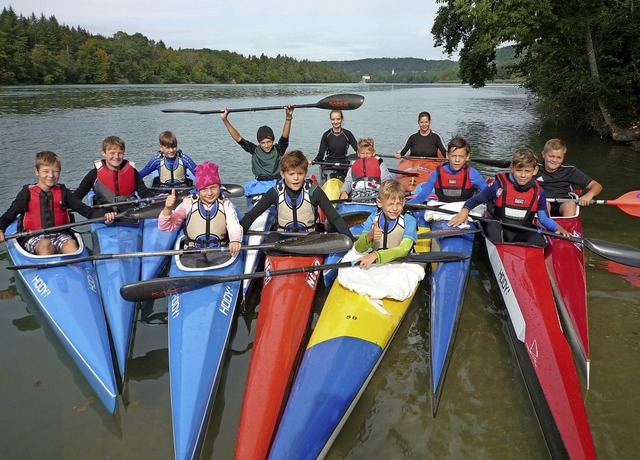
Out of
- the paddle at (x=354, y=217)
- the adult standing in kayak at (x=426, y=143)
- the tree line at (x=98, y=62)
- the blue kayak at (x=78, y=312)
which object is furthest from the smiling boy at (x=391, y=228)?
the tree line at (x=98, y=62)

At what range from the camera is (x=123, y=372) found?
3545 mm

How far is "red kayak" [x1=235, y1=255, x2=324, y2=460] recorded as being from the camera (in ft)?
8.94

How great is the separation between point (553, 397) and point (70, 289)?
416cm

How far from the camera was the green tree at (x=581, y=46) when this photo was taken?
11.1 m

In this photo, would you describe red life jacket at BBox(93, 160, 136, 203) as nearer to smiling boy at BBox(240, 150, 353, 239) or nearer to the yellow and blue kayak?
smiling boy at BBox(240, 150, 353, 239)

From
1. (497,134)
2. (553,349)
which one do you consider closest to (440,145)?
(553,349)

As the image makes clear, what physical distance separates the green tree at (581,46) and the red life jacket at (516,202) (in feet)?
26.1

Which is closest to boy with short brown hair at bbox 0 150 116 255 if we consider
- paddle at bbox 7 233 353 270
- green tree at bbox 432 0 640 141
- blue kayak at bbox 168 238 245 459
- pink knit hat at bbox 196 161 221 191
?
paddle at bbox 7 233 353 270

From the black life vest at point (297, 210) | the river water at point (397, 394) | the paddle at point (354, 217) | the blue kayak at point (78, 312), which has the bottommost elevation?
the river water at point (397, 394)

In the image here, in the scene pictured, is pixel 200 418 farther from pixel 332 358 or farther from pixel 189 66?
pixel 189 66

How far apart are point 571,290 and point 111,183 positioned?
5702 mm

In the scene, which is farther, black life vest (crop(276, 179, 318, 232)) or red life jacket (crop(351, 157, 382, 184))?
red life jacket (crop(351, 157, 382, 184))

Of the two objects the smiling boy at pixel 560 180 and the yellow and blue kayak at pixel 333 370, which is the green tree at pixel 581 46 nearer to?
the smiling boy at pixel 560 180

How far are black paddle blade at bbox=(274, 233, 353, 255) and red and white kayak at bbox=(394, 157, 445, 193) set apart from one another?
319 cm
